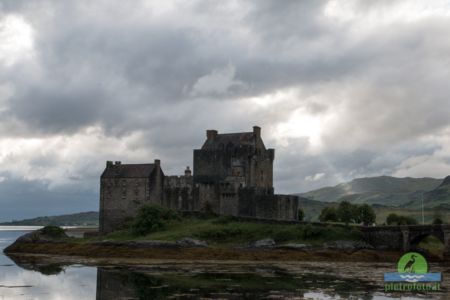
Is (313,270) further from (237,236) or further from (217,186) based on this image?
(217,186)

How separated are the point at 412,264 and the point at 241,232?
17.8 meters

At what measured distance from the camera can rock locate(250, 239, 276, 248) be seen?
2376 inches

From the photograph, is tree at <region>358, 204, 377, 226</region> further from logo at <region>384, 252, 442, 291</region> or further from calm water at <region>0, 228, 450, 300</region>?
calm water at <region>0, 228, 450, 300</region>

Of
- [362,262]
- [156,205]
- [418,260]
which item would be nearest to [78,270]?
[156,205]

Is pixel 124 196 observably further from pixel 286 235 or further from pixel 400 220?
pixel 400 220

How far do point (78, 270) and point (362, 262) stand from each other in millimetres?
25603

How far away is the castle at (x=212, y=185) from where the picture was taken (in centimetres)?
7106

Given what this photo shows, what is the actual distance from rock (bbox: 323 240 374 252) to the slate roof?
88.1 feet

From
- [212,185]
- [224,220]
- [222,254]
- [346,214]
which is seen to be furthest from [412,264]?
[346,214]

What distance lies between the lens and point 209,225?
67125 mm

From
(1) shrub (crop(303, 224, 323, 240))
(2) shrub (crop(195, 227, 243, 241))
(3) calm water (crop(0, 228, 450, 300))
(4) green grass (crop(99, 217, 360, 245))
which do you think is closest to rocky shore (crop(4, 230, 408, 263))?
(4) green grass (crop(99, 217, 360, 245))

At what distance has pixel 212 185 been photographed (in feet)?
240

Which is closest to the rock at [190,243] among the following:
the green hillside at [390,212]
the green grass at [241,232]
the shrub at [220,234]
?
the green grass at [241,232]

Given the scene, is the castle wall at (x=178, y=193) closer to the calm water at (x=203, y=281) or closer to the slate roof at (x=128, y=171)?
the slate roof at (x=128, y=171)
